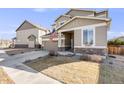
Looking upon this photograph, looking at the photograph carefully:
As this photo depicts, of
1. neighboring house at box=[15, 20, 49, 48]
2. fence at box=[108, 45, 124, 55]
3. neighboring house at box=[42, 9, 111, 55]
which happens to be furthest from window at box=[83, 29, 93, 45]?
neighboring house at box=[15, 20, 49, 48]

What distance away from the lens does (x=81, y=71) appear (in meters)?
7.95

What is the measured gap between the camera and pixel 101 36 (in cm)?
1144

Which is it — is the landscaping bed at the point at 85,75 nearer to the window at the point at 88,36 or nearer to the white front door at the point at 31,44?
the window at the point at 88,36

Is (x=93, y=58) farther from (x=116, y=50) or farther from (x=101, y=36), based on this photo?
(x=116, y=50)

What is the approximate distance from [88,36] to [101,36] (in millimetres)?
1094

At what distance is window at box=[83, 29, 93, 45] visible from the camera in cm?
1196

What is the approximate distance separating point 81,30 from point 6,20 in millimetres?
5845

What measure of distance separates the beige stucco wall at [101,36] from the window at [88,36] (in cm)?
45

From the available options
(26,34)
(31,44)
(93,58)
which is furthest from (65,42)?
(31,44)

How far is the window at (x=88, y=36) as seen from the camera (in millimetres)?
11961

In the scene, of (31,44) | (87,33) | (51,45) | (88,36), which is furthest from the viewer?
(31,44)
